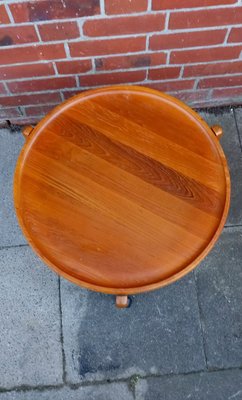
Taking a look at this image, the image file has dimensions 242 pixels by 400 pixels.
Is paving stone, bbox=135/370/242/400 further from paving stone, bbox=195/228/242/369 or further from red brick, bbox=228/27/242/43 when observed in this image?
red brick, bbox=228/27/242/43

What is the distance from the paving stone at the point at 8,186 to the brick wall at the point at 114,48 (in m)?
0.14

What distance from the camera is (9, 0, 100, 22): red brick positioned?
1.29 meters

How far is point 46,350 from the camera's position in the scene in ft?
5.71

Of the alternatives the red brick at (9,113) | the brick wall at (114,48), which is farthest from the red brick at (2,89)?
the red brick at (9,113)

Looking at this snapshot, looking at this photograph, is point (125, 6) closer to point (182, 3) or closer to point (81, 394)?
point (182, 3)

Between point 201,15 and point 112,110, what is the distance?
17.3 inches

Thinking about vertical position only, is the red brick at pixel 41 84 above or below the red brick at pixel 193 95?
above

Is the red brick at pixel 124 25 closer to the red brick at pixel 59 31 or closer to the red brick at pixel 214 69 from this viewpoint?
the red brick at pixel 59 31

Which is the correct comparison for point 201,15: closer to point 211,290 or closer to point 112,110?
point 112,110

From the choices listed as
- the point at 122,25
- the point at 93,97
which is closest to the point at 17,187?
the point at 93,97

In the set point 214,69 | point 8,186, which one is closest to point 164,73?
point 214,69

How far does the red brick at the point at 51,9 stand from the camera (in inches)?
50.9

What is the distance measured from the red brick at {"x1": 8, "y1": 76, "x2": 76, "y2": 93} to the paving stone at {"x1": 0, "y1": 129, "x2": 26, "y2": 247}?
0.33m

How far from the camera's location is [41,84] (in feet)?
5.54
